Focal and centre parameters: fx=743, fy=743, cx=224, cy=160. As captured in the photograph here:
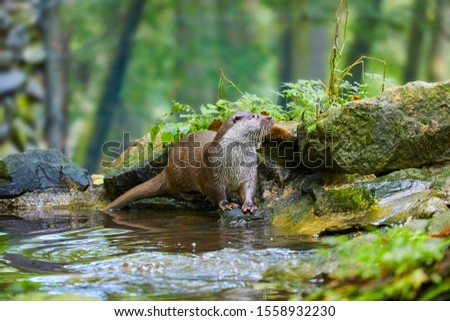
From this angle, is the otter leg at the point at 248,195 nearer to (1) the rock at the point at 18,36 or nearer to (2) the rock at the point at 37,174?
(2) the rock at the point at 37,174

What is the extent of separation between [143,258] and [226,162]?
1503 mm

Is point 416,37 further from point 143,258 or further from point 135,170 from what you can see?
point 143,258

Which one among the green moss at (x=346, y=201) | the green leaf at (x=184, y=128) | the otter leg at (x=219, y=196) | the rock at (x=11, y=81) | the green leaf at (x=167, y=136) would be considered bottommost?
the otter leg at (x=219, y=196)

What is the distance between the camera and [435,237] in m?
2.37

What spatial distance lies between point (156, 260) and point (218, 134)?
5.41 ft

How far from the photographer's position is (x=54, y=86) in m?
6.54

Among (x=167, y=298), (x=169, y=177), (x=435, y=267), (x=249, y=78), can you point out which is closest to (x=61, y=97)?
(x=169, y=177)

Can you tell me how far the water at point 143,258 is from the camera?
7.91 ft

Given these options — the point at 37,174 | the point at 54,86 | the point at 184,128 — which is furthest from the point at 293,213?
the point at 54,86

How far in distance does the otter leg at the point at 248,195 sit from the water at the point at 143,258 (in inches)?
7.5

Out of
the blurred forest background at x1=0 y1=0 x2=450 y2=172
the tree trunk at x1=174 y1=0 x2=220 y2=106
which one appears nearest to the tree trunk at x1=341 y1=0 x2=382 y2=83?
the blurred forest background at x1=0 y1=0 x2=450 y2=172

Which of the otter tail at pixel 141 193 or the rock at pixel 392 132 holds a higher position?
the rock at pixel 392 132

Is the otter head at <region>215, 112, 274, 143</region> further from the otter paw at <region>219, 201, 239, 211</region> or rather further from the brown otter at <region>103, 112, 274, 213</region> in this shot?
the otter paw at <region>219, 201, 239, 211</region>

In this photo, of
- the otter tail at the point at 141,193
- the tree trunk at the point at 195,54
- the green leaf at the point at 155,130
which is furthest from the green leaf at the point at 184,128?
the tree trunk at the point at 195,54
